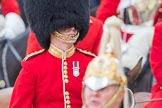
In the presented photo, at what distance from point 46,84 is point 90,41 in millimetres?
661

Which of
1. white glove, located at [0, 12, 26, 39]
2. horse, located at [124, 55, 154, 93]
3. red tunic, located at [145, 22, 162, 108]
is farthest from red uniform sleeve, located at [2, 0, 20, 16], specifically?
red tunic, located at [145, 22, 162, 108]

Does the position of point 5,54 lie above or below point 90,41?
below

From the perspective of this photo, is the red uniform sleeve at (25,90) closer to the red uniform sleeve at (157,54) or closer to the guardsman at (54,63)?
the guardsman at (54,63)

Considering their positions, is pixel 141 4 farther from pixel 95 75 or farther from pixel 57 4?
pixel 95 75

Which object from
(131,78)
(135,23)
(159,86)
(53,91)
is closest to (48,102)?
(53,91)

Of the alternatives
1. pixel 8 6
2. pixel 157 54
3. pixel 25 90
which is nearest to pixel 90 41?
pixel 157 54

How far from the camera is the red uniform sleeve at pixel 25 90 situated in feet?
7.41

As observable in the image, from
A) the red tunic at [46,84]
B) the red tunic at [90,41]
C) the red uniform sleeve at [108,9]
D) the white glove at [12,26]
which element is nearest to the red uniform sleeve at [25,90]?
the red tunic at [46,84]

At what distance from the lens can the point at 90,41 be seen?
292 centimetres

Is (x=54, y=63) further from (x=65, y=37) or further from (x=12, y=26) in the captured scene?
(x=12, y=26)

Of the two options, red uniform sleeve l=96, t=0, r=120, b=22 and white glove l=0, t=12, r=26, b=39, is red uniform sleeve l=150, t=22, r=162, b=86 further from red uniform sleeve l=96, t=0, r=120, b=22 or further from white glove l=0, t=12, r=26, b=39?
white glove l=0, t=12, r=26, b=39

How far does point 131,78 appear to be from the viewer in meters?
3.39

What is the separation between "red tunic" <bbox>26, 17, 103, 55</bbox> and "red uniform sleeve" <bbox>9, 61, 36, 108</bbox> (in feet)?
1.75

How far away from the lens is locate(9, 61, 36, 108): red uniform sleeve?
2258 mm
